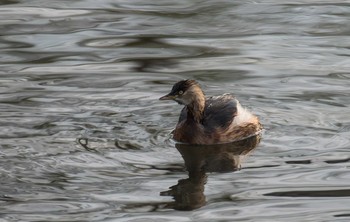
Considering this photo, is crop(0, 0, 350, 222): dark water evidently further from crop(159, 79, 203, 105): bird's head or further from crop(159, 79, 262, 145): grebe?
crop(159, 79, 203, 105): bird's head

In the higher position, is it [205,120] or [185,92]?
[185,92]

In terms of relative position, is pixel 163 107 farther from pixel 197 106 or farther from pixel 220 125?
pixel 220 125

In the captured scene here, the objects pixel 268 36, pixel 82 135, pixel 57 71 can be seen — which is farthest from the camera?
pixel 268 36

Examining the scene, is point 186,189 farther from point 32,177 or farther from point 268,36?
point 268,36

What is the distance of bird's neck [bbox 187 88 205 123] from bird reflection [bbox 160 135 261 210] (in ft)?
1.10

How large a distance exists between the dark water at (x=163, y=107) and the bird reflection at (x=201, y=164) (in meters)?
0.02

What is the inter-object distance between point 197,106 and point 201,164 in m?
1.00

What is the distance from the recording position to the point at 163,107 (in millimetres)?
11672

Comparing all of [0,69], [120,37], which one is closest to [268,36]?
[120,37]

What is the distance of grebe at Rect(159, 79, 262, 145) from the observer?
10.9m

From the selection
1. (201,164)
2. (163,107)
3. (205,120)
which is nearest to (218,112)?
(205,120)

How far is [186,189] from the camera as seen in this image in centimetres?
935

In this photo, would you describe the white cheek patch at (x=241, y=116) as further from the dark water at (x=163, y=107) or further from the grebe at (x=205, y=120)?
the dark water at (x=163, y=107)

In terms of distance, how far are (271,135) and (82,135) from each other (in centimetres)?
156
